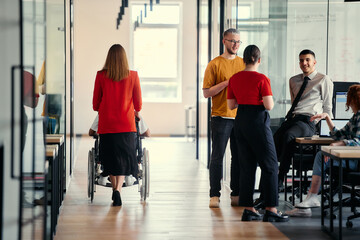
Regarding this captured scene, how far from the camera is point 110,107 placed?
584cm

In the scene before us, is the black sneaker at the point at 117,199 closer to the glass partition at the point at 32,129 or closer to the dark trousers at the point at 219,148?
the dark trousers at the point at 219,148

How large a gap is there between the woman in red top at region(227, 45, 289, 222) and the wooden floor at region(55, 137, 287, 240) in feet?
0.62

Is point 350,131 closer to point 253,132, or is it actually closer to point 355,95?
point 355,95

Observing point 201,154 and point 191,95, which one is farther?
point 191,95

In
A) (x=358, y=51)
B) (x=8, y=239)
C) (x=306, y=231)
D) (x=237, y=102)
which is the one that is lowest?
(x=306, y=231)

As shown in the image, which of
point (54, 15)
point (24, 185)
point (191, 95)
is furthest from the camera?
point (191, 95)

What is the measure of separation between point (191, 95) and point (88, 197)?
387 inches

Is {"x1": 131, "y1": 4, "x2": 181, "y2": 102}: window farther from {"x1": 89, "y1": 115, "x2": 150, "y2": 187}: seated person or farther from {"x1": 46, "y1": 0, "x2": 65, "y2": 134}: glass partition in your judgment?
{"x1": 89, "y1": 115, "x2": 150, "y2": 187}: seated person

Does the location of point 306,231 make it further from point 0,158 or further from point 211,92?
point 0,158

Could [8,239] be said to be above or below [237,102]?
below

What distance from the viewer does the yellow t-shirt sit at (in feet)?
19.1

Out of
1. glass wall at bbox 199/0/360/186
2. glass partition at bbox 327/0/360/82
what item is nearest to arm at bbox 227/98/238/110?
glass wall at bbox 199/0/360/186

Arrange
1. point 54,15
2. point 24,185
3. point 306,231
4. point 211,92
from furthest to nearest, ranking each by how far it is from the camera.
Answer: point 54,15
point 211,92
point 306,231
point 24,185

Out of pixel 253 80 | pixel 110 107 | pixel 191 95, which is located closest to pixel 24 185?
pixel 253 80
